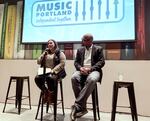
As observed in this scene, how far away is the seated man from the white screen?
65cm

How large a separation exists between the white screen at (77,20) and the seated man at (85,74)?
652 mm

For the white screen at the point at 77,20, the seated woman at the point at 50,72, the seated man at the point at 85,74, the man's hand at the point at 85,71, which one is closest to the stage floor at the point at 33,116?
the seated woman at the point at 50,72

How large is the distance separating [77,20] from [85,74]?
126 cm

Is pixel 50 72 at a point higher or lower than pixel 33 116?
higher

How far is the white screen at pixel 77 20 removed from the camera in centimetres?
365

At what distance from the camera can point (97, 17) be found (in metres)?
3.80

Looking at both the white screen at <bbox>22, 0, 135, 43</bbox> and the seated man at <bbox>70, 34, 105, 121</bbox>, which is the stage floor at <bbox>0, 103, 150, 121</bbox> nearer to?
the seated man at <bbox>70, 34, 105, 121</bbox>

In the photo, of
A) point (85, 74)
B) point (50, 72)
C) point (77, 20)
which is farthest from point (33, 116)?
point (77, 20)

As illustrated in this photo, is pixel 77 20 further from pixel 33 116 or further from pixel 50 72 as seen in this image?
pixel 33 116

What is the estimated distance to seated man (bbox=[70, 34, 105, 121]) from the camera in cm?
277

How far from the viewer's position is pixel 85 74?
3.01 meters

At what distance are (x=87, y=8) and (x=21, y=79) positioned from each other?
1575 mm

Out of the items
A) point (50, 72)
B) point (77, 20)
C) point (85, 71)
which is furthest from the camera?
point (77, 20)

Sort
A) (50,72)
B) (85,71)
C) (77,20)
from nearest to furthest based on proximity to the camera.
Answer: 1. (85,71)
2. (50,72)
3. (77,20)
